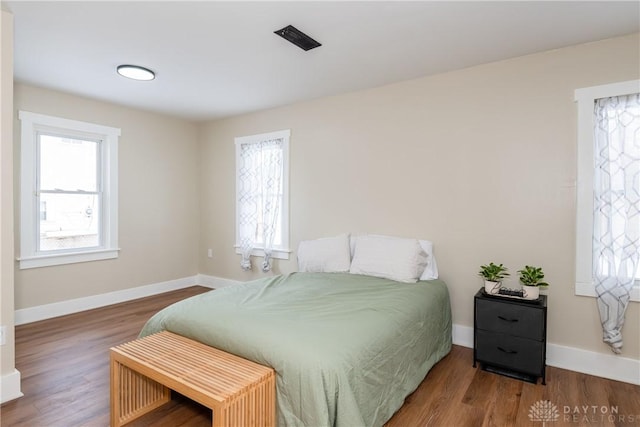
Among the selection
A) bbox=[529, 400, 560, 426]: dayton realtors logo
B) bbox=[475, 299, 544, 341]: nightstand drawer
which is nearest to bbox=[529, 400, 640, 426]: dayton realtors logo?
bbox=[529, 400, 560, 426]: dayton realtors logo

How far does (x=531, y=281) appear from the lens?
249cm

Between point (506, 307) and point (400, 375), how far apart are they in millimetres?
1018

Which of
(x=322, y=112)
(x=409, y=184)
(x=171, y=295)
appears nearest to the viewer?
(x=409, y=184)

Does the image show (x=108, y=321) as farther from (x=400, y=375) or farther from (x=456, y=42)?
(x=456, y=42)

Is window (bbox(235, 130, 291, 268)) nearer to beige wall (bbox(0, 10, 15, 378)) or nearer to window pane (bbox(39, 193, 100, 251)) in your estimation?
window pane (bbox(39, 193, 100, 251))

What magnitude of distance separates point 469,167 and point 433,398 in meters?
1.89

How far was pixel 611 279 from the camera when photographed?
7.92ft

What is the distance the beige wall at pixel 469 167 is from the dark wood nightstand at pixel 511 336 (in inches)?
17.9

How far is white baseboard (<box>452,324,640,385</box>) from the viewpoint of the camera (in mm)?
2389

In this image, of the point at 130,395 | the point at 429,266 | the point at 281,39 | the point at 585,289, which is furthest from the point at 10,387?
the point at 585,289

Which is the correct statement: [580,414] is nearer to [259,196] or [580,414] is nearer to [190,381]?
[190,381]

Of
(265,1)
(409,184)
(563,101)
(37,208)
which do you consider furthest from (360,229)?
(37,208)

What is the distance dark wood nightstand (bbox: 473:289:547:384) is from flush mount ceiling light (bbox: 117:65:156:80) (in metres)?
3.40

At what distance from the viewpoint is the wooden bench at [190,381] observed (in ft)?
4.79
